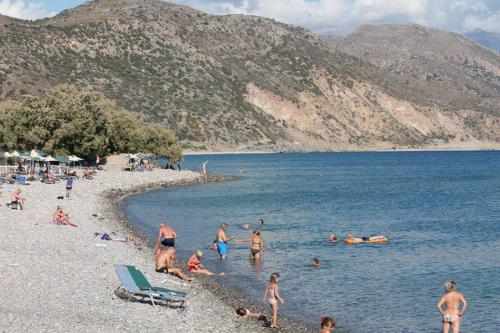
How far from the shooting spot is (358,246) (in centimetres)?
3275

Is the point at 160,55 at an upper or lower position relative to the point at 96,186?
upper

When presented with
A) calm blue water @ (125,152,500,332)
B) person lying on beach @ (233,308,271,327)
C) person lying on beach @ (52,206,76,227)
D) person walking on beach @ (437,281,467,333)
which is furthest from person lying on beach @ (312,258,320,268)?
person lying on beach @ (52,206,76,227)

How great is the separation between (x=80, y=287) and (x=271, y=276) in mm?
5195

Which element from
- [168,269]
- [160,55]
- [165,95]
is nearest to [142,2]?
[160,55]

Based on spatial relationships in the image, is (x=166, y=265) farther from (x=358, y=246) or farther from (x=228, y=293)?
(x=358, y=246)

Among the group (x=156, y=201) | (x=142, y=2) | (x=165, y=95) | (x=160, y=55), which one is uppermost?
(x=142, y=2)

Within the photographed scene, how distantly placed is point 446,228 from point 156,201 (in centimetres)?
2407

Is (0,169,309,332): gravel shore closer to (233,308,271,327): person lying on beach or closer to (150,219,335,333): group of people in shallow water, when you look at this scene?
(233,308,271,327): person lying on beach

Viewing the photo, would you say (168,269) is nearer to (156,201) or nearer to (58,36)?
(156,201)

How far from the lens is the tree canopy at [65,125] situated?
6712cm

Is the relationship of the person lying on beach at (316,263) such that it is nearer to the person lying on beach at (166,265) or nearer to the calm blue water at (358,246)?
the calm blue water at (358,246)

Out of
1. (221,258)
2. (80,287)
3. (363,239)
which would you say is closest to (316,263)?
(221,258)

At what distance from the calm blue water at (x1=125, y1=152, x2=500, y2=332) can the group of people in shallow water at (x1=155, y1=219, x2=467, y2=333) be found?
22.6 inches

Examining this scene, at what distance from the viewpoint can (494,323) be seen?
758 inches
